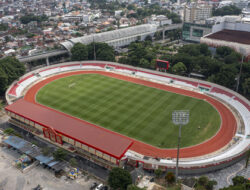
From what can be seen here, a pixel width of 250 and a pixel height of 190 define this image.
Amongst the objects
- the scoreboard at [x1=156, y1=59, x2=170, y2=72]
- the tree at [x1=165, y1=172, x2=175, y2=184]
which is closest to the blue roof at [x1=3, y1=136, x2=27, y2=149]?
the tree at [x1=165, y1=172, x2=175, y2=184]

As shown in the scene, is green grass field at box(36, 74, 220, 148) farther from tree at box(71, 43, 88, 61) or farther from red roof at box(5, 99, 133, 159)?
tree at box(71, 43, 88, 61)

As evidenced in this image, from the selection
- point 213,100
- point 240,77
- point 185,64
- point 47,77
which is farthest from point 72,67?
point 240,77

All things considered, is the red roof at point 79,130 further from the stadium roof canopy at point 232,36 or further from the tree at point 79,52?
the stadium roof canopy at point 232,36

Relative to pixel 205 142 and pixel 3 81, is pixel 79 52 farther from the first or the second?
pixel 205 142

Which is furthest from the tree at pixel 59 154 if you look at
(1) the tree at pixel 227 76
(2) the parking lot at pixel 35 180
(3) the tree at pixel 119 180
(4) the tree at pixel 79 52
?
(4) the tree at pixel 79 52

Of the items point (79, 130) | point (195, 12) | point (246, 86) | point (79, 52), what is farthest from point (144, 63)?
point (195, 12)

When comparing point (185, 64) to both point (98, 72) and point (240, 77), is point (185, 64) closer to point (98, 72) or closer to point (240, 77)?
point (240, 77)

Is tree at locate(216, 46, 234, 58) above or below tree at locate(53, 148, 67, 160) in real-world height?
above
